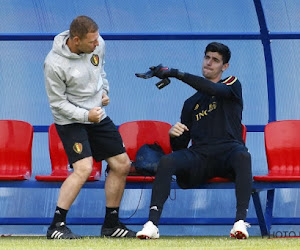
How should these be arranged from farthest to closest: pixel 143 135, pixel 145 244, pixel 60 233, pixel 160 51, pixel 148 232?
pixel 160 51 → pixel 143 135 → pixel 60 233 → pixel 148 232 → pixel 145 244

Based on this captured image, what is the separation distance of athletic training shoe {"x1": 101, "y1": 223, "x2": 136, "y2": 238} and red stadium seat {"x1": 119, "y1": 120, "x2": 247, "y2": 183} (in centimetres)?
118

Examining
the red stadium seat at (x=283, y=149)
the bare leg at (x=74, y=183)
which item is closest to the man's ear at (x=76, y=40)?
the bare leg at (x=74, y=183)

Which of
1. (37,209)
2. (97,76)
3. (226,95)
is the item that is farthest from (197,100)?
(37,209)

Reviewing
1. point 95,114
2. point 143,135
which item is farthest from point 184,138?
point 95,114

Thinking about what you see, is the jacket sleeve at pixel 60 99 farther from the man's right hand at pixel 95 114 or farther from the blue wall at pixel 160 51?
the blue wall at pixel 160 51

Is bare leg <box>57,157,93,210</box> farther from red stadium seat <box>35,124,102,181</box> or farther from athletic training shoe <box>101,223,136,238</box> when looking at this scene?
red stadium seat <box>35,124,102,181</box>

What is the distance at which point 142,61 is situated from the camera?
984cm

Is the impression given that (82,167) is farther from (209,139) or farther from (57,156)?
(57,156)

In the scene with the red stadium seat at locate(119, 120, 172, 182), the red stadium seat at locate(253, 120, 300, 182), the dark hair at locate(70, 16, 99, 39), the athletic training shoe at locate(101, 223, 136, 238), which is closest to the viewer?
the dark hair at locate(70, 16, 99, 39)

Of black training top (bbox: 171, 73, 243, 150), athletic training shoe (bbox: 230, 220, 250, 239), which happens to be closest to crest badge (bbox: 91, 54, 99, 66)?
black training top (bbox: 171, 73, 243, 150)

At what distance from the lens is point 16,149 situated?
8.76 m

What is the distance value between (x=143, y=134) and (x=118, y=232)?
58.0 inches

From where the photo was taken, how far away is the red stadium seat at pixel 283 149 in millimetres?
8648

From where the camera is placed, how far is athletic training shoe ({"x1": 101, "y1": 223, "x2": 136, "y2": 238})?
25.2ft
